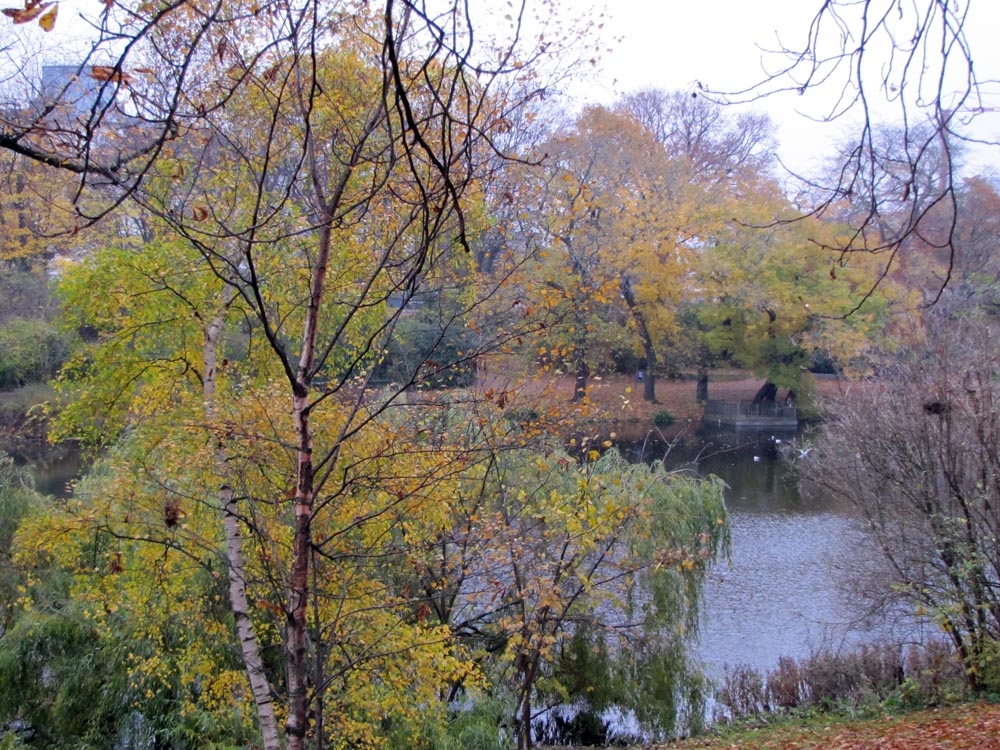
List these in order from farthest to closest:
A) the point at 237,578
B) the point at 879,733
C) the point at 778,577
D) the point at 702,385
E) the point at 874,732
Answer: the point at 702,385 → the point at 778,577 → the point at 874,732 → the point at 879,733 → the point at 237,578

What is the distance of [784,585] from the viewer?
538 inches

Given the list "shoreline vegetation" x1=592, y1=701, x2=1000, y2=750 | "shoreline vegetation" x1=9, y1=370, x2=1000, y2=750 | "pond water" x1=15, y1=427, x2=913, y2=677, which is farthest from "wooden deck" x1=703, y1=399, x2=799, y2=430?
"shoreline vegetation" x1=592, y1=701, x2=1000, y2=750

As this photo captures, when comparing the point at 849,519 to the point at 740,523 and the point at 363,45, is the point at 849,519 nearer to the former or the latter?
the point at 740,523

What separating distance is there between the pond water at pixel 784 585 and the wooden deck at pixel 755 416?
8986 mm

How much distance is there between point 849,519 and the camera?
40.9 feet

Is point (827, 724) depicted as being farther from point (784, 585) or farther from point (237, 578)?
point (237, 578)

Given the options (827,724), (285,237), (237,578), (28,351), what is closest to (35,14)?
(285,237)

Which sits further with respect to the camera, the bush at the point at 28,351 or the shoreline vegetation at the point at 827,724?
the bush at the point at 28,351

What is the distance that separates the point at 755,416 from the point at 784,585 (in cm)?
1547

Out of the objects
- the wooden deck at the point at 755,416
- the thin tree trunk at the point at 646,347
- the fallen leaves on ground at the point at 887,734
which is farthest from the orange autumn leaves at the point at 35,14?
the wooden deck at the point at 755,416

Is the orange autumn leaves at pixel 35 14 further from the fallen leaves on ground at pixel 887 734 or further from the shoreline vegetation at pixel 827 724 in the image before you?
the fallen leaves on ground at pixel 887 734

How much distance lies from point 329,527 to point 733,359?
2576cm

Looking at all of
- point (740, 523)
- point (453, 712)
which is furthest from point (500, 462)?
point (740, 523)

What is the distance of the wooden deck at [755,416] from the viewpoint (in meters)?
28.3
